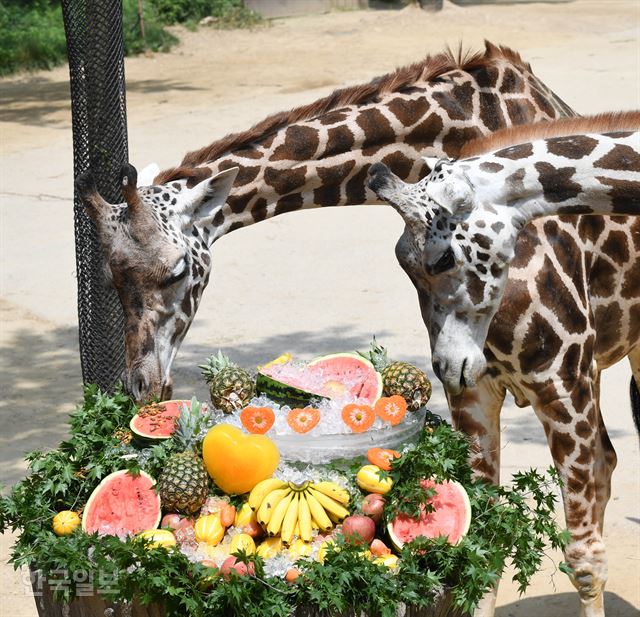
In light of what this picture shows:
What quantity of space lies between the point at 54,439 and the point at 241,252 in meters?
4.42

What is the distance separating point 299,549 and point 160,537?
0.50 m

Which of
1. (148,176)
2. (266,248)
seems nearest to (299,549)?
(148,176)

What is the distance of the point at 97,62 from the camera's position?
7250mm

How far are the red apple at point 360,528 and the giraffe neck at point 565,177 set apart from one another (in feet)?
4.18

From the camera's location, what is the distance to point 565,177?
4.43 m

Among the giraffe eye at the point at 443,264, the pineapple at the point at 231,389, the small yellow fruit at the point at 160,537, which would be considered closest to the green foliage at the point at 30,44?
the pineapple at the point at 231,389

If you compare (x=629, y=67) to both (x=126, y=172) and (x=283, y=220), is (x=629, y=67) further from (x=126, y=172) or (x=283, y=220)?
(x=126, y=172)

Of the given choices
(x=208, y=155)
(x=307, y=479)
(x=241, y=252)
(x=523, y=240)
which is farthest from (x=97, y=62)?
(x=241, y=252)

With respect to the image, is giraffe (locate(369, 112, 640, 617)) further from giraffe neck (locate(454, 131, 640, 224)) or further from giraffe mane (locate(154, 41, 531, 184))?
giraffe mane (locate(154, 41, 531, 184))

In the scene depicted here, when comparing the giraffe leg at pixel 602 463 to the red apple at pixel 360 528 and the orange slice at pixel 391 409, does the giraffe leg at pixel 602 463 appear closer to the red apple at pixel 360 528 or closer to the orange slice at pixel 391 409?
the orange slice at pixel 391 409

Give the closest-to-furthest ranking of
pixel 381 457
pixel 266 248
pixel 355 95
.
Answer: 1. pixel 381 457
2. pixel 355 95
3. pixel 266 248

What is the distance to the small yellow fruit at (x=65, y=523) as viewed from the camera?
4352 mm

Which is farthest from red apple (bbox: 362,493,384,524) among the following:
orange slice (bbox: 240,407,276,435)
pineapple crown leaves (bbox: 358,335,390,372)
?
pineapple crown leaves (bbox: 358,335,390,372)

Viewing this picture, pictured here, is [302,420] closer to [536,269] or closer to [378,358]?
[378,358]
